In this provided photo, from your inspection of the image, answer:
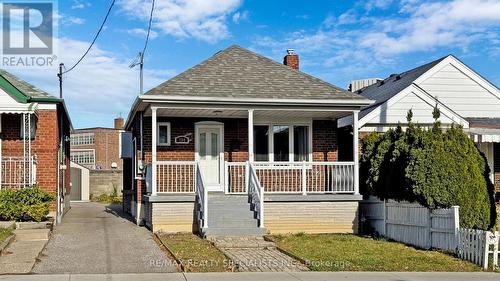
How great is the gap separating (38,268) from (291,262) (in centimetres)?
491

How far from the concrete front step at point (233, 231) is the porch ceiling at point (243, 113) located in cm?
A: 377

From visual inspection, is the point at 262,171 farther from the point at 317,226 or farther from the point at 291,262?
the point at 291,262

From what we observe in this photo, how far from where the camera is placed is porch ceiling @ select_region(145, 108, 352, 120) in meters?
18.6

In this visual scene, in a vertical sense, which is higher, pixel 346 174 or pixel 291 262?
pixel 346 174

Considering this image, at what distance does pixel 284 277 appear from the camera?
36.0 feet

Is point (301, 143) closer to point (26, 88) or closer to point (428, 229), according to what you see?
point (428, 229)

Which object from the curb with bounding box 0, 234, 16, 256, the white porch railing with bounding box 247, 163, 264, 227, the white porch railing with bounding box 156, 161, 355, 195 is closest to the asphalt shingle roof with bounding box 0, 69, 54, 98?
the white porch railing with bounding box 156, 161, 355, 195

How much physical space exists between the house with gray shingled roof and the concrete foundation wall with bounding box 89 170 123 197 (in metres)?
21.2

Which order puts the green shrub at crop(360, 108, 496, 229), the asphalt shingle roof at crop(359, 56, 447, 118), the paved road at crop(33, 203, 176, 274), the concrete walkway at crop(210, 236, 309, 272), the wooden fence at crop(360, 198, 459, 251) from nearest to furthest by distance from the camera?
the paved road at crop(33, 203, 176, 274)
the concrete walkway at crop(210, 236, 309, 272)
the wooden fence at crop(360, 198, 459, 251)
the green shrub at crop(360, 108, 496, 229)
the asphalt shingle roof at crop(359, 56, 447, 118)

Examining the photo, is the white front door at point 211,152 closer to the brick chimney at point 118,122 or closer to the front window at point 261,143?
the front window at point 261,143

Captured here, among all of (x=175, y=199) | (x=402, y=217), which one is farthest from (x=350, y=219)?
(x=175, y=199)

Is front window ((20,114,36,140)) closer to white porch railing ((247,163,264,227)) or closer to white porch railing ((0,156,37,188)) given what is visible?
white porch railing ((0,156,37,188))

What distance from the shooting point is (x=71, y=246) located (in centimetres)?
1442

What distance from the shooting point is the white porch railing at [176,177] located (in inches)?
723
